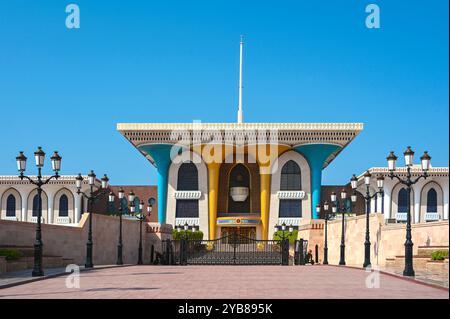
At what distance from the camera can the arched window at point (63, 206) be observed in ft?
240

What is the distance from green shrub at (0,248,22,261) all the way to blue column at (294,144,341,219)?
41.4 metres

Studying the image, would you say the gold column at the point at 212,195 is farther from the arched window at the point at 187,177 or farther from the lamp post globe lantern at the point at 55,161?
the lamp post globe lantern at the point at 55,161

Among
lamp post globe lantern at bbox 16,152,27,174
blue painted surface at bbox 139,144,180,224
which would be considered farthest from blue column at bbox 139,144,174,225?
lamp post globe lantern at bbox 16,152,27,174

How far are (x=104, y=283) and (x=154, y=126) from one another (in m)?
43.3

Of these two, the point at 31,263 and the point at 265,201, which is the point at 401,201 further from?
the point at 31,263

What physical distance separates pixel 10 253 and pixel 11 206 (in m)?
53.0

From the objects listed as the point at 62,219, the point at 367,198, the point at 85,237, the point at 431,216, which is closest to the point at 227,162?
the point at 62,219

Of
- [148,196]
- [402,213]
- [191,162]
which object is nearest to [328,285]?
[191,162]

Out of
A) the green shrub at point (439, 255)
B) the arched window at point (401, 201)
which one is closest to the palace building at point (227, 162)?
the arched window at point (401, 201)

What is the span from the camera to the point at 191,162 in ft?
211

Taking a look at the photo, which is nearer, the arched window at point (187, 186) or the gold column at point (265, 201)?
the gold column at point (265, 201)

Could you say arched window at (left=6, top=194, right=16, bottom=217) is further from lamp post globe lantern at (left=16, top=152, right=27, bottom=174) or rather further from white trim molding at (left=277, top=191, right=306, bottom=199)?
lamp post globe lantern at (left=16, top=152, right=27, bottom=174)

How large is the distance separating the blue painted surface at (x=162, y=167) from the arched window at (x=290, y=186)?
479 inches

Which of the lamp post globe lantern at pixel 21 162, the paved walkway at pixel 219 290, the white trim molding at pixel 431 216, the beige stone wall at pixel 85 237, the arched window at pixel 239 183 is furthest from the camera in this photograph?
the white trim molding at pixel 431 216
